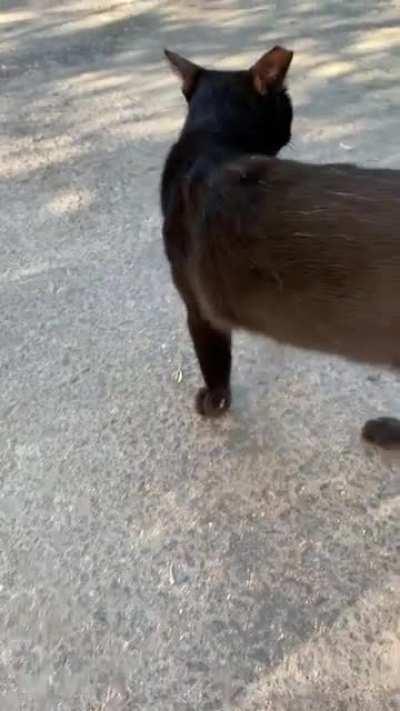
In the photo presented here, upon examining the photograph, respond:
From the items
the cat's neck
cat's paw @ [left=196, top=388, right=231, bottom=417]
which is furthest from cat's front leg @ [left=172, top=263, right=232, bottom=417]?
the cat's neck

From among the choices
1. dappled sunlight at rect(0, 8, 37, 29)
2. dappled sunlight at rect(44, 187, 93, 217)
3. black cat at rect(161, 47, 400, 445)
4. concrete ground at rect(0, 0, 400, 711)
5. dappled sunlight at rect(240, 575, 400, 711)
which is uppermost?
black cat at rect(161, 47, 400, 445)

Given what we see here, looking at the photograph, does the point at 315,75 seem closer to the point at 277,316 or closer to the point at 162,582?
the point at 277,316

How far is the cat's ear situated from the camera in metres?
1.97

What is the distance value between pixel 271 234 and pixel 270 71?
543 mm

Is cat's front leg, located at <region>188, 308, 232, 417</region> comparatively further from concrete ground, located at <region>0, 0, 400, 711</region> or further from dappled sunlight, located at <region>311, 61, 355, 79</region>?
dappled sunlight, located at <region>311, 61, 355, 79</region>

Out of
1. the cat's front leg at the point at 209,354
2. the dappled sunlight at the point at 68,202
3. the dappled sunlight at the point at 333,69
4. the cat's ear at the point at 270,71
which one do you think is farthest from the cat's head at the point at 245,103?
the dappled sunlight at the point at 333,69

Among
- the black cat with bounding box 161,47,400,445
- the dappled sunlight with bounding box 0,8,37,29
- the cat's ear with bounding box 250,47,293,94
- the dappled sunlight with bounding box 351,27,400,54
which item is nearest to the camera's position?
the black cat with bounding box 161,47,400,445

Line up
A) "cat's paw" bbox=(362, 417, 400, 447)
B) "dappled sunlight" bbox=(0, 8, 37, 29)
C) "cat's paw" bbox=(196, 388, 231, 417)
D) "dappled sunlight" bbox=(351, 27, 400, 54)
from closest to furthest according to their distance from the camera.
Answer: "cat's paw" bbox=(362, 417, 400, 447) → "cat's paw" bbox=(196, 388, 231, 417) → "dappled sunlight" bbox=(351, 27, 400, 54) → "dappled sunlight" bbox=(0, 8, 37, 29)

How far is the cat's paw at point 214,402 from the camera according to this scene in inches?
85.8

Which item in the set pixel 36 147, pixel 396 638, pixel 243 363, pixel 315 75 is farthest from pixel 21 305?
pixel 315 75

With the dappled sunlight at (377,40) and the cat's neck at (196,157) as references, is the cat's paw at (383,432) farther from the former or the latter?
the dappled sunlight at (377,40)

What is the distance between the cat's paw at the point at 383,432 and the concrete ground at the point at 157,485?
29 mm

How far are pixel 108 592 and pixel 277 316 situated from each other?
26.6 inches

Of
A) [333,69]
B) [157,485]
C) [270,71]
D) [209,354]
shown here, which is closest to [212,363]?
[209,354]
